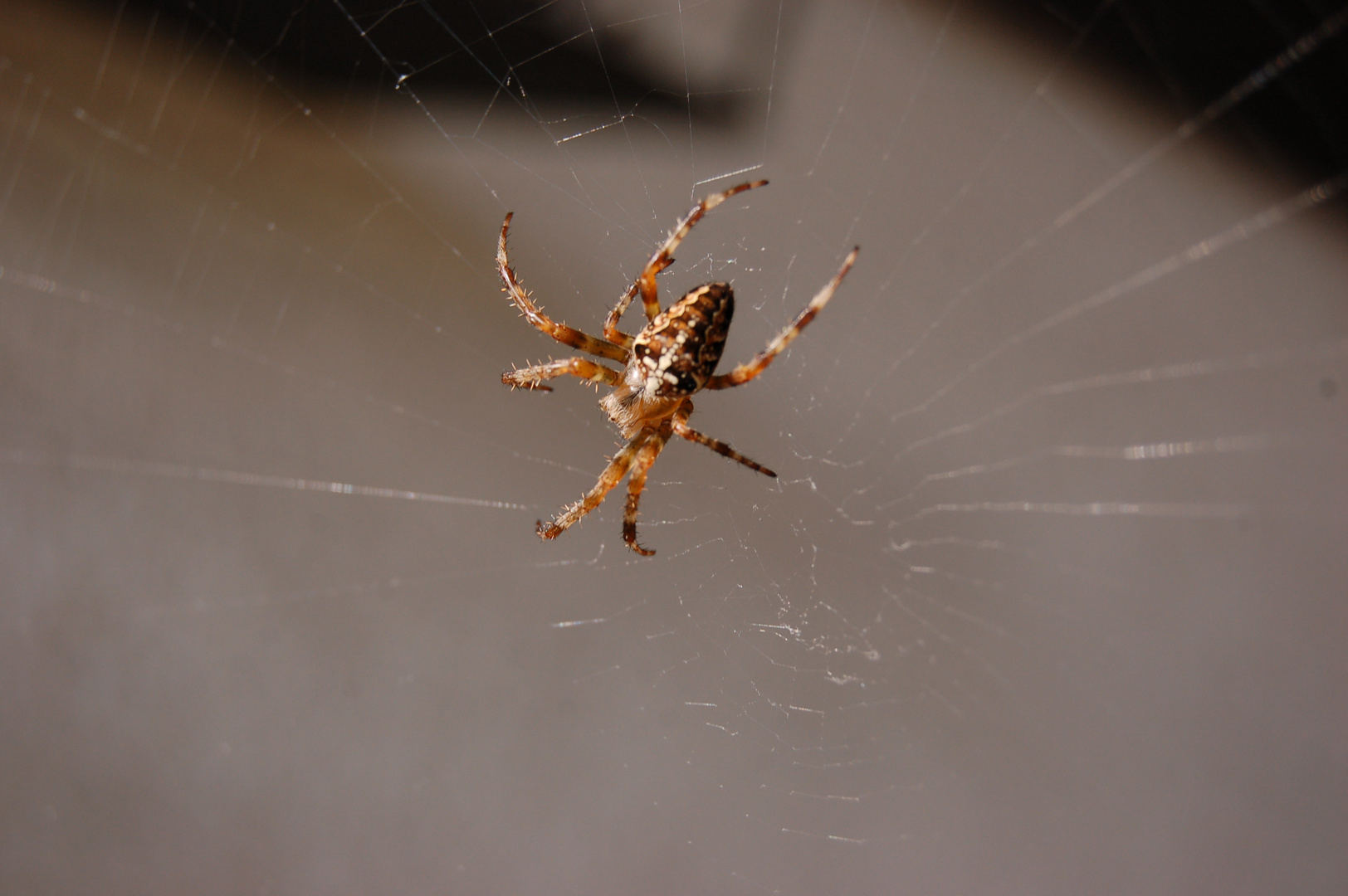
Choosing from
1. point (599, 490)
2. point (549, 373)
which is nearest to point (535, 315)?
point (549, 373)

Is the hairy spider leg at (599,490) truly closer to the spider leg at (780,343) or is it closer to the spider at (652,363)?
the spider at (652,363)

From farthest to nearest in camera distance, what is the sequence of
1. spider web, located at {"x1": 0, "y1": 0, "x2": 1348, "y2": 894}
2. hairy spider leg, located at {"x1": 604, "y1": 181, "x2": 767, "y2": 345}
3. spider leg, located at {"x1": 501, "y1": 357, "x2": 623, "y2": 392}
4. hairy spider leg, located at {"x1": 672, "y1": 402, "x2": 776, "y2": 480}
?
spider web, located at {"x1": 0, "y1": 0, "x2": 1348, "y2": 894}
spider leg, located at {"x1": 501, "y1": 357, "x2": 623, "y2": 392}
hairy spider leg, located at {"x1": 672, "y1": 402, "x2": 776, "y2": 480}
hairy spider leg, located at {"x1": 604, "y1": 181, "x2": 767, "y2": 345}

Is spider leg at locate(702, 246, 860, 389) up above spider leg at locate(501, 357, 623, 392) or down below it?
above

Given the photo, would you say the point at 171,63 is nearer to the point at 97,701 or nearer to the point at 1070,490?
the point at 97,701

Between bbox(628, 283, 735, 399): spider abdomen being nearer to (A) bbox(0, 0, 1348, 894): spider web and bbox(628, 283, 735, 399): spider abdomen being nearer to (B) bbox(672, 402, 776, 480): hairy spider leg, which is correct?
(B) bbox(672, 402, 776, 480): hairy spider leg

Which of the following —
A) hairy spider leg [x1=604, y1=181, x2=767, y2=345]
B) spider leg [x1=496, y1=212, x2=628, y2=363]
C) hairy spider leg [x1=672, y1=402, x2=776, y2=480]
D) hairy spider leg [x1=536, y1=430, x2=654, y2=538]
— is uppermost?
hairy spider leg [x1=604, y1=181, x2=767, y2=345]

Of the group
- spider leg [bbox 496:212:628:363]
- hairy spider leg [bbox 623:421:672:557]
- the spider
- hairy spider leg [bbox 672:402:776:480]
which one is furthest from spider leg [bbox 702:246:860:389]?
spider leg [bbox 496:212:628:363]

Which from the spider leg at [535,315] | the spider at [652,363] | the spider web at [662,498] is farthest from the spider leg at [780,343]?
the spider web at [662,498]

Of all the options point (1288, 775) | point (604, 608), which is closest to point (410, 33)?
point (604, 608)
